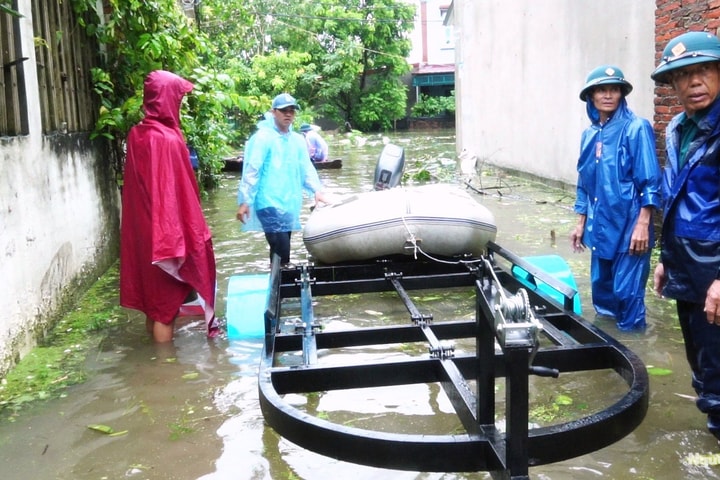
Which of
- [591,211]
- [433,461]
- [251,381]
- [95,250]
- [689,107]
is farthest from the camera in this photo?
[95,250]

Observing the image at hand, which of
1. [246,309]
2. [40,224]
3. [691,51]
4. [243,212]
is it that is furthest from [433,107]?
[691,51]

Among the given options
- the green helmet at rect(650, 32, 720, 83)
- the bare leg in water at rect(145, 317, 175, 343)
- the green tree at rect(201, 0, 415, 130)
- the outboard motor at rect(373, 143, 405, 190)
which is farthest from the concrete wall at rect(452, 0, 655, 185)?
the green tree at rect(201, 0, 415, 130)

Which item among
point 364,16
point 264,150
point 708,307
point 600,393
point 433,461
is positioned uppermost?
point 364,16

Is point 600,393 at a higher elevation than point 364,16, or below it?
below

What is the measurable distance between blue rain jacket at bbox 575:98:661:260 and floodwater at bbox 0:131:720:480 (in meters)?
0.68

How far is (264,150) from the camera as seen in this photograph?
223 inches

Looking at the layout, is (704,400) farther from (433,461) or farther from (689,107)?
(433,461)

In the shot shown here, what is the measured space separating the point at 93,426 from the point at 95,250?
3236mm

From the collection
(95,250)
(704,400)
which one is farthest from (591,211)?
(95,250)

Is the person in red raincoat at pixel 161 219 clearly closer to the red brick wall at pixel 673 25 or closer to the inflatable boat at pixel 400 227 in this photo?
the inflatable boat at pixel 400 227

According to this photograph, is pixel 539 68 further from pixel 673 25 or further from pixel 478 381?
pixel 478 381

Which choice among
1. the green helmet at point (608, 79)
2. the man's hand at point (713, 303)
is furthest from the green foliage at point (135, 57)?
the man's hand at point (713, 303)

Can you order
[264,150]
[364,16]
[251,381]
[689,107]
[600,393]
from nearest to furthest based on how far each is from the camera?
[689,107] → [600,393] → [251,381] → [264,150] → [364,16]

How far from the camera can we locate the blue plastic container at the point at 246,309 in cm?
492
